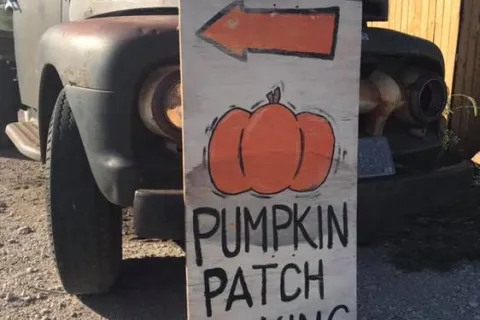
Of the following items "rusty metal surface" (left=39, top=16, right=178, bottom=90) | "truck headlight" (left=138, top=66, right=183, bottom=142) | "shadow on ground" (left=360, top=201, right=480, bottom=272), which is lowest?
"shadow on ground" (left=360, top=201, right=480, bottom=272)

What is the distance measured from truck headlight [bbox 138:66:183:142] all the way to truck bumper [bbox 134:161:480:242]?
0.25 metres

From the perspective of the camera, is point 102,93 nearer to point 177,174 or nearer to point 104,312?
point 177,174

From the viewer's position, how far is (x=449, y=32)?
593 cm

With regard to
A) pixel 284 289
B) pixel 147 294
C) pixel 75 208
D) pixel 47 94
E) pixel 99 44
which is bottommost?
pixel 147 294

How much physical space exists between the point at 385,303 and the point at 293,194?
43.1 inches

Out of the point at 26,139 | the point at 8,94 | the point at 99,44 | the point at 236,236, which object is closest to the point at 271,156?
the point at 236,236

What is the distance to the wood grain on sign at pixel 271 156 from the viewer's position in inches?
92.3

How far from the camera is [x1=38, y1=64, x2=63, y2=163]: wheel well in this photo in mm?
3264

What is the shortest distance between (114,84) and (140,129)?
0.64 ft

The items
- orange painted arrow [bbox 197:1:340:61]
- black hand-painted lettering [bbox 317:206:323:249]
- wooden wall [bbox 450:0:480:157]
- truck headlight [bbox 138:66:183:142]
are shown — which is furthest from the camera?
wooden wall [bbox 450:0:480:157]

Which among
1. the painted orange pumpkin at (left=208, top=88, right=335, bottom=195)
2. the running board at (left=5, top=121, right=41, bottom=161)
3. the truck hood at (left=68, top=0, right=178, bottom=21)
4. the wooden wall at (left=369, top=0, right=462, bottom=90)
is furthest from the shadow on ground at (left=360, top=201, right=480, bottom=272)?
the running board at (left=5, top=121, right=41, bottom=161)

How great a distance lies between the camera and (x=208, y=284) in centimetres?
240

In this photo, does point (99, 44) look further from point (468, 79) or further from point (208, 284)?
point (468, 79)

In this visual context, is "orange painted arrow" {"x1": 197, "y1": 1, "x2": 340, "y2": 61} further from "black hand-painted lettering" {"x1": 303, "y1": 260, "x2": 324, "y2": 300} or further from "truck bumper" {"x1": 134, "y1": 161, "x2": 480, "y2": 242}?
"black hand-painted lettering" {"x1": 303, "y1": 260, "x2": 324, "y2": 300}
